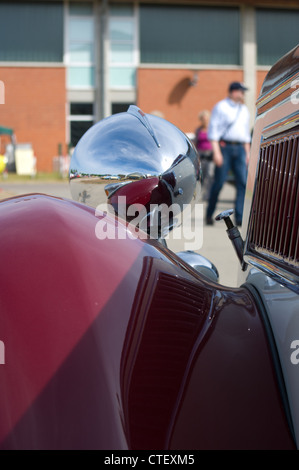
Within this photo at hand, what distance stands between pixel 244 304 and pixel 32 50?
881 inches

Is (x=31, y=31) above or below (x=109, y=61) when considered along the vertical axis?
above

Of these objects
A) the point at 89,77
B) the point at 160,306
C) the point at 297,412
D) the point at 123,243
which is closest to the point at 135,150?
the point at 123,243

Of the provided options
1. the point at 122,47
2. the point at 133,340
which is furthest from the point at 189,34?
the point at 133,340

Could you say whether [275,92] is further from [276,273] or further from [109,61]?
[109,61]

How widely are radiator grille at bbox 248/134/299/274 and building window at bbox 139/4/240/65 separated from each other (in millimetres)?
21434

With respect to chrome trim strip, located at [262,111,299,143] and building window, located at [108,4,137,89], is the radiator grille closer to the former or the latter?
chrome trim strip, located at [262,111,299,143]

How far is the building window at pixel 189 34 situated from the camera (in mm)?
22125

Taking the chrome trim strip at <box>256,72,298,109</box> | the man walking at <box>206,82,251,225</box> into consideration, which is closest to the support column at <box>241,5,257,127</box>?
the man walking at <box>206,82,251,225</box>

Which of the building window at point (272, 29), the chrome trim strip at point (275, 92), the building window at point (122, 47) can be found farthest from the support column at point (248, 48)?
the chrome trim strip at point (275, 92)

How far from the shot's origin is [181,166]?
2059 mm

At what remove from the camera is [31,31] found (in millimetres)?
21953

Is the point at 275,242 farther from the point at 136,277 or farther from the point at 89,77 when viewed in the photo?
the point at 89,77

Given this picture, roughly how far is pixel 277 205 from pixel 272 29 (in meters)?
23.2

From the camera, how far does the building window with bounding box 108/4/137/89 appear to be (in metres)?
22.0
